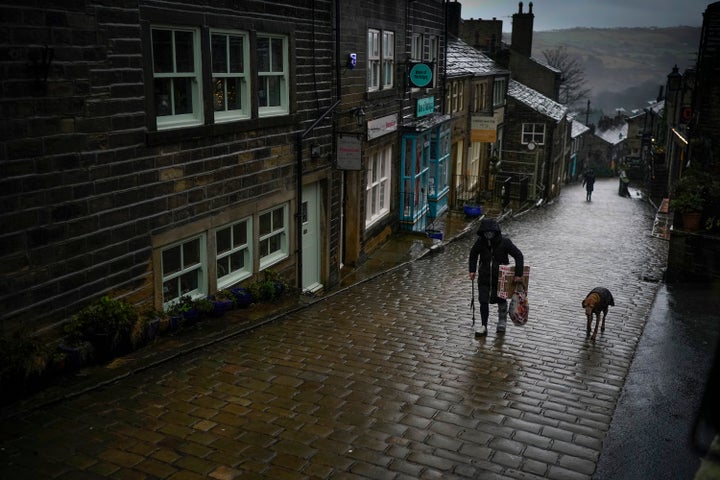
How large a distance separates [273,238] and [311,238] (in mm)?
1806

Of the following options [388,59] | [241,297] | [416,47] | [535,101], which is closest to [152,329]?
[241,297]

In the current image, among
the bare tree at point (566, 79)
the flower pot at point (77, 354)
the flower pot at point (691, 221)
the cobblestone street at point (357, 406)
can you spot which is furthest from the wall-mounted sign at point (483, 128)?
the bare tree at point (566, 79)

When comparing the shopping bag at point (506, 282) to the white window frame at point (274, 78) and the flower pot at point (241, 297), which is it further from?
the white window frame at point (274, 78)

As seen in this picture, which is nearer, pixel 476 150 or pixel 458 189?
pixel 458 189

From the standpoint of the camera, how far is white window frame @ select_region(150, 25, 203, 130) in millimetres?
8742

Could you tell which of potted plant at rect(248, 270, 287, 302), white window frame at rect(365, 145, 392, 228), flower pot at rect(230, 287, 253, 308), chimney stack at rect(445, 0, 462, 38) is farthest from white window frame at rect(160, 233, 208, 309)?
chimney stack at rect(445, 0, 462, 38)

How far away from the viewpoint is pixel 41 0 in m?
6.72

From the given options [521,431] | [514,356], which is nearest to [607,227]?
[514,356]

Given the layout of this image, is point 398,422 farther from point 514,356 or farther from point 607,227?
point 607,227

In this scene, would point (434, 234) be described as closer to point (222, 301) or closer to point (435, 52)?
point (435, 52)

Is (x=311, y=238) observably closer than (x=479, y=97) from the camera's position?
Yes

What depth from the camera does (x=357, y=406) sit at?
7.07 m

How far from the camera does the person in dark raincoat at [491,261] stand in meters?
9.82

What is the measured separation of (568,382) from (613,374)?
80cm
